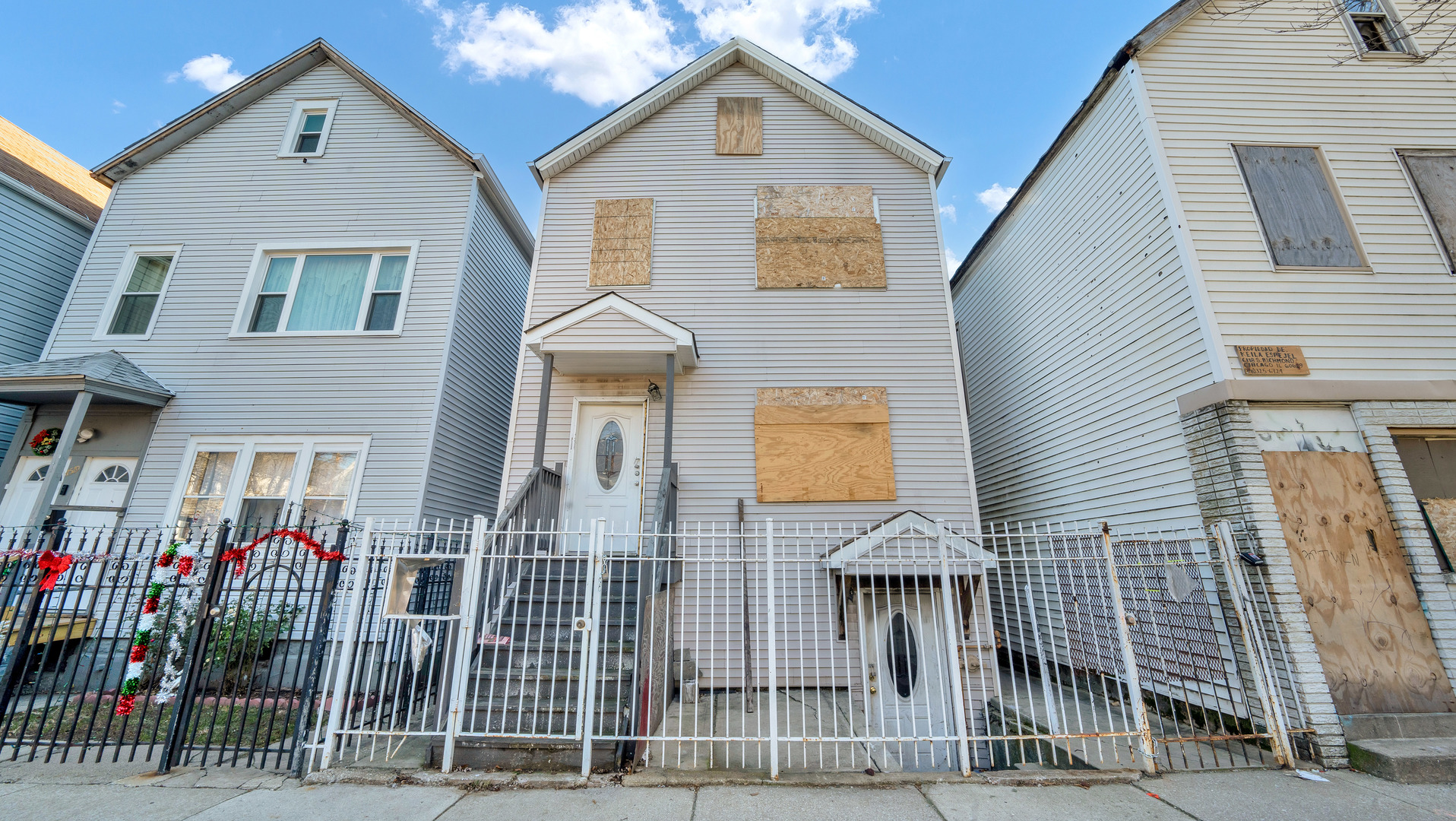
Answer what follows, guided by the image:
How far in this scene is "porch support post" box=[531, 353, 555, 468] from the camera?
7.14 meters

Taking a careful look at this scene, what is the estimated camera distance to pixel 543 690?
492 centimetres

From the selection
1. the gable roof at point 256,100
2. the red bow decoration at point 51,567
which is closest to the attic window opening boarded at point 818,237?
the gable roof at point 256,100

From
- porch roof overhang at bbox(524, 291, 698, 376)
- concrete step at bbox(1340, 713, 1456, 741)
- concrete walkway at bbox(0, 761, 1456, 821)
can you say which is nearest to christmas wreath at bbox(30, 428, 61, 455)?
concrete walkway at bbox(0, 761, 1456, 821)

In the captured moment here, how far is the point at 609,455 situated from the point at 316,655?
12.9ft

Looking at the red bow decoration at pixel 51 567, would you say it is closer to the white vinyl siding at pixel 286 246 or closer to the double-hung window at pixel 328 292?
the white vinyl siding at pixel 286 246

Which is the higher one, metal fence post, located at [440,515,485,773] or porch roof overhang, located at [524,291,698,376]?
porch roof overhang, located at [524,291,698,376]

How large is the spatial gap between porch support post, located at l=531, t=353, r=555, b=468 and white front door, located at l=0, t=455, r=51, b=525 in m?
7.11

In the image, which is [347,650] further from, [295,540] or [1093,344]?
[1093,344]

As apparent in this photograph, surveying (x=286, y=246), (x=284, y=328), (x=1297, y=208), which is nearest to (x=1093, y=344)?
(x=1297, y=208)

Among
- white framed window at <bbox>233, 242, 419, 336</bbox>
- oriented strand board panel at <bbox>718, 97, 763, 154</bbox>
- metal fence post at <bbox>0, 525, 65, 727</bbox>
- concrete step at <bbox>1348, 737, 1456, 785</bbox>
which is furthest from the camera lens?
oriented strand board panel at <bbox>718, 97, 763, 154</bbox>

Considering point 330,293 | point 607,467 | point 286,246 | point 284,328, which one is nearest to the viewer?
point 607,467

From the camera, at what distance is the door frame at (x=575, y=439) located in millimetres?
7586

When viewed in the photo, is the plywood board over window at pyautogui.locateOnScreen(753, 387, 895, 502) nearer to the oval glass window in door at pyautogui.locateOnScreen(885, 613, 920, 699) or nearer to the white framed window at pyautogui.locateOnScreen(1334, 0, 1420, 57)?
the oval glass window in door at pyautogui.locateOnScreen(885, 613, 920, 699)

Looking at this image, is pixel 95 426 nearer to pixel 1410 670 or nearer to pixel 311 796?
pixel 311 796
